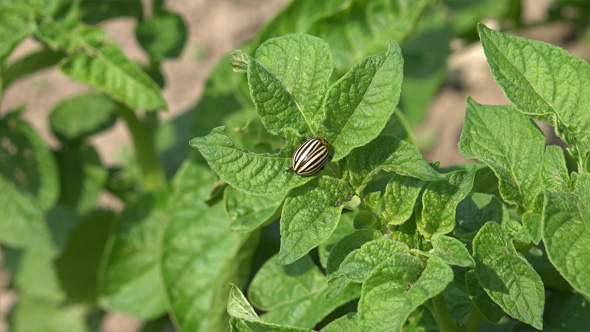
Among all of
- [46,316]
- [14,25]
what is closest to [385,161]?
[14,25]

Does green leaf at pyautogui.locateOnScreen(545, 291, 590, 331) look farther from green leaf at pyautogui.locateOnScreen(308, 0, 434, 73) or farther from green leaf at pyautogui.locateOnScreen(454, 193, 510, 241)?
green leaf at pyautogui.locateOnScreen(308, 0, 434, 73)

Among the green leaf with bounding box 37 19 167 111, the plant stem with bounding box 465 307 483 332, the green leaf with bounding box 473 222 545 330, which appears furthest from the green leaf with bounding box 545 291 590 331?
the green leaf with bounding box 37 19 167 111

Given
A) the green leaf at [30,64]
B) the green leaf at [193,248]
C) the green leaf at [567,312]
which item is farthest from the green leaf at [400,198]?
the green leaf at [30,64]

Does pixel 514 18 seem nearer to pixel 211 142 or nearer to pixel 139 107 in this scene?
pixel 139 107

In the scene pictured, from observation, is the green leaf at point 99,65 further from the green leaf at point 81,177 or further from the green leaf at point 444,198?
the green leaf at point 444,198

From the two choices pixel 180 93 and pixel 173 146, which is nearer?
pixel 173 146

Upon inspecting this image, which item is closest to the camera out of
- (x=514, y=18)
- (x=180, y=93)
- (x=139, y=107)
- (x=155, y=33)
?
(x=139, y=107)

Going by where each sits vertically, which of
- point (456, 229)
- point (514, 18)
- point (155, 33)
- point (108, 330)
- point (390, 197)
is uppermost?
point (155, 33)

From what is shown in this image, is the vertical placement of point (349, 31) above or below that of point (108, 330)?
above

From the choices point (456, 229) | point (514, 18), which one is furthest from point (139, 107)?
point (514, 18)

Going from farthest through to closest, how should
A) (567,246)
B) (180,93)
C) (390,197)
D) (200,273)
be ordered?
(180,93) < (200,273) < (390,197) < (567,246)
